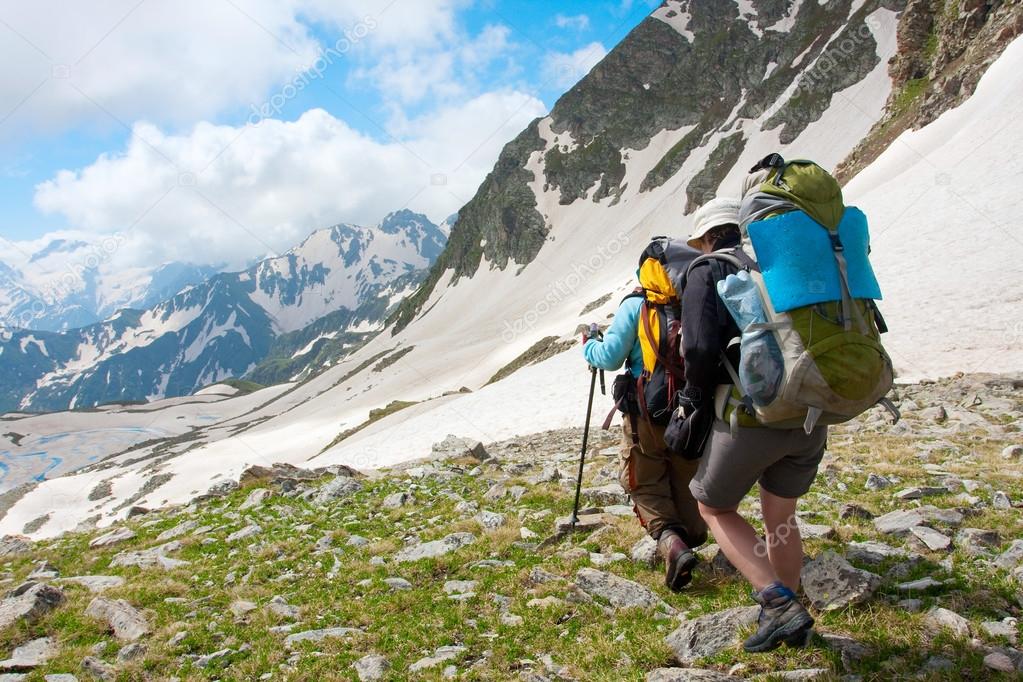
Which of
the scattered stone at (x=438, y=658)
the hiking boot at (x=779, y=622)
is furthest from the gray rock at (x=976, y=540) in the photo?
the scattered stone at (x=438, y=658)

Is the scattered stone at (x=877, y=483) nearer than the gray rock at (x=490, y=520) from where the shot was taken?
Yes

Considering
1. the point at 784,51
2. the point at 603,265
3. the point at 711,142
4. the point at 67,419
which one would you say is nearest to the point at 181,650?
the point at 603,265

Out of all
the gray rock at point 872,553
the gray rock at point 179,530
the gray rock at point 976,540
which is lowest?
the gray rock at point 976,540

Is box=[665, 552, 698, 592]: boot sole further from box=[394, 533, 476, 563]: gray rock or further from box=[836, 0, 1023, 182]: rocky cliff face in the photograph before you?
box=[836, 0, 1023, 182]: rocky cliff face

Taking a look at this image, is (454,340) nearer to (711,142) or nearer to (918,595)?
(711,142)

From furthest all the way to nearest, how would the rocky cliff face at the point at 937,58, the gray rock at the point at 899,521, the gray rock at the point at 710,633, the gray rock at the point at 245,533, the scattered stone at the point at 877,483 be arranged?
1. the rocky cliff face at the point at 937,58
2. the gray rock at the point at 245,533
3. the scattered stone at the point at 877,483
4. the gray rock at the point at 899,521
5. the gray rock at the point at 710,633

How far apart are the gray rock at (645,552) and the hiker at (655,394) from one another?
681 millimetres

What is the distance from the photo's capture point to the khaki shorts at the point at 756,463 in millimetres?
4262

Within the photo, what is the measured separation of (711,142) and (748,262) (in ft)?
354

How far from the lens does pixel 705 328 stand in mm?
4297

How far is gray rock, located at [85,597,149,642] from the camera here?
650cm

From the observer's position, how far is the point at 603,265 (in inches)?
3497

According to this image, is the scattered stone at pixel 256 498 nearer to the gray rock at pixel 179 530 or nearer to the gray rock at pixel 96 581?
the gray rock at pixel 179 530

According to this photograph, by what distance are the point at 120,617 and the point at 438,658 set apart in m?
4.05
